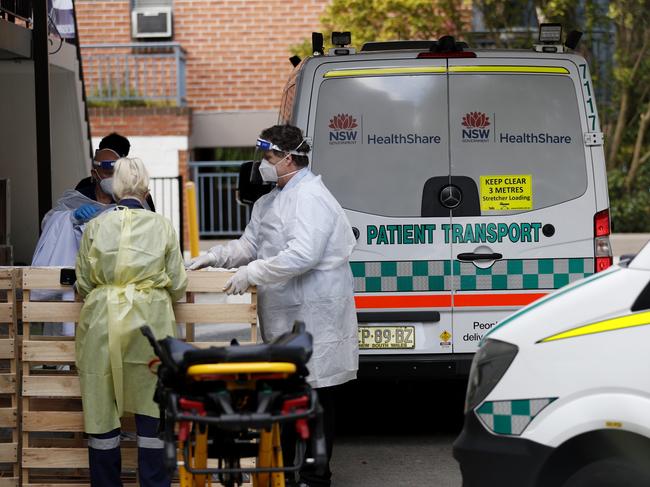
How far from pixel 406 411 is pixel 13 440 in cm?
350

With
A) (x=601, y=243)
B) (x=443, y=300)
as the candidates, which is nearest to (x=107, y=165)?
(x=443, y=300)

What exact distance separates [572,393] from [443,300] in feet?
9.44

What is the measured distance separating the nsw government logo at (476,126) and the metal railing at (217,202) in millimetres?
11809

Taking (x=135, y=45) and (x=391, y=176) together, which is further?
(x=135, y=45)

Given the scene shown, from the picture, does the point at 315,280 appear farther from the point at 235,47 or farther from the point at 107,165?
the point at 235,47

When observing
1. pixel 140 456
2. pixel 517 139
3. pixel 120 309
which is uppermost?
pixel 517 139

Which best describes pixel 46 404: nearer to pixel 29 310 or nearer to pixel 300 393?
pixel 29 310

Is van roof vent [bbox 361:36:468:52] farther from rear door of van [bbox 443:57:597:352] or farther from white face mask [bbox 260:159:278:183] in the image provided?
white face mask [bbox 260:159:278:183]

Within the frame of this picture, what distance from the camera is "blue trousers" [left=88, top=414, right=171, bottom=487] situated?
5574mm

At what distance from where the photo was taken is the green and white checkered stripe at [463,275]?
7078 millimetres

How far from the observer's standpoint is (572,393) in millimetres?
4227

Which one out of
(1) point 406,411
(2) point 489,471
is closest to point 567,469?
(2) point 489,471

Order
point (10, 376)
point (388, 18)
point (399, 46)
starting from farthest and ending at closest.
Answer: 1. point (388, 18)
2. point (399, 46)
3. point (10, 376)

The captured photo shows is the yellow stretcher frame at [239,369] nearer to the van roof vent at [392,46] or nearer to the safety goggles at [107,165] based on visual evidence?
the safety goggles at [107,165]
